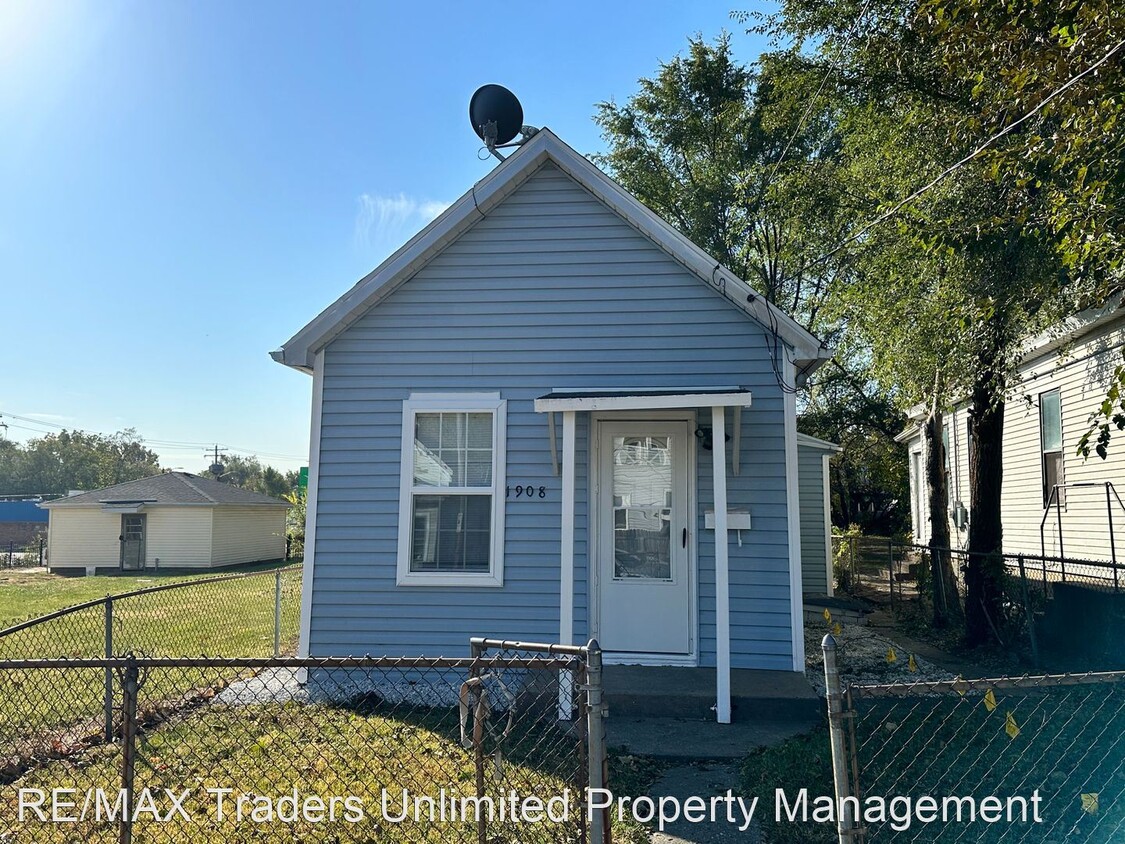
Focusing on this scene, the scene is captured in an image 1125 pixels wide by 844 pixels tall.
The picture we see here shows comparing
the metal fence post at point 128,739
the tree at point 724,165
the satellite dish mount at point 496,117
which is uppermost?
the tree at point 724,165

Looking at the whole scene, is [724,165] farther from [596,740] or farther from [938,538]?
[596,740]

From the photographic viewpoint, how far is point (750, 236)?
21.6 meters

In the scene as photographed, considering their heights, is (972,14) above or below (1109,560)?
above

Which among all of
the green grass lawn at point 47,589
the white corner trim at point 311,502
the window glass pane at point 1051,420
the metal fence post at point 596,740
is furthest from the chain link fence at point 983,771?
the green grass lawn at point 47,589

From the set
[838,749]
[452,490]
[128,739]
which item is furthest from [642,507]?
[128,739]

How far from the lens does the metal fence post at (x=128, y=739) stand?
9.23 ft

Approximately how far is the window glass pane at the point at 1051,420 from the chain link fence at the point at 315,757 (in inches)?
339

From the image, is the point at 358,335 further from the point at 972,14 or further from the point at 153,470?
the point at 153,470

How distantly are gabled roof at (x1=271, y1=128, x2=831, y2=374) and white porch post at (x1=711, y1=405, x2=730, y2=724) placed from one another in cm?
132

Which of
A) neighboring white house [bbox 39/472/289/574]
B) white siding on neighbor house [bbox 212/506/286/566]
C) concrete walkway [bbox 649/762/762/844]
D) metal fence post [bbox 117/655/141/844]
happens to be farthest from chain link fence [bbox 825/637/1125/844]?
white siding on neighbor house [bbox 212/506/286/566]

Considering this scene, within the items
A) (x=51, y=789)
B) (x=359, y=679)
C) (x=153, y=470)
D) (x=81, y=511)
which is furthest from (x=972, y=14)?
(x=153, y=470)

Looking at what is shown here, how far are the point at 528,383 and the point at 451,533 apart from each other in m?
1.55

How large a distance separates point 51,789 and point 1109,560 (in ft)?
35.1

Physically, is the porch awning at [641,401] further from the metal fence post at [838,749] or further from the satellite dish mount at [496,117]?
the metal fence post at [838,749]
